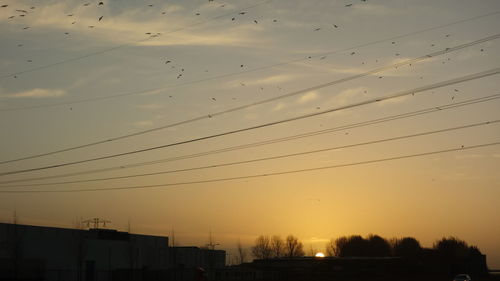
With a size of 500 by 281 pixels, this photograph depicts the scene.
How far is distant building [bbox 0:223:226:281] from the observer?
229 ft

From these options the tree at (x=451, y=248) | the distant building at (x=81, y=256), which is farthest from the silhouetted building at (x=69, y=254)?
the tree at (x=451, y=248)

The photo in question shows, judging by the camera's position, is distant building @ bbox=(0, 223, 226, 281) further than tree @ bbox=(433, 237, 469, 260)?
No

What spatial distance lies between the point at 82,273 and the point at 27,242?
8.62 metres

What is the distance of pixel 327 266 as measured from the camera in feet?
510

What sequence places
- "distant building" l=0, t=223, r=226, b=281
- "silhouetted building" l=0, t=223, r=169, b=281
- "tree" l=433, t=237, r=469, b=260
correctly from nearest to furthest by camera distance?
1. "silhouetted building" l=0, t=223, r=169, b=281
2. "distant building" l=0, t=223, r=226, b=281
3. "tree" l=433, t=237, r=469, b=260

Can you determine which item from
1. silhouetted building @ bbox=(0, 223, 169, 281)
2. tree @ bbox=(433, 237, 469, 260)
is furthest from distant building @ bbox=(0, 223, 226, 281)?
tree @ bbox=(433, 237, 469, 260)

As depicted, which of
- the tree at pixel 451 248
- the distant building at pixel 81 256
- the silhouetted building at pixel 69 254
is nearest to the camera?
the silhouetted building at pixel 69 254

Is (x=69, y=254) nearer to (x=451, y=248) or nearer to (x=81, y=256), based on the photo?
(x=81, y=256)

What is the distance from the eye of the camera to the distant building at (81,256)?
69812 mm

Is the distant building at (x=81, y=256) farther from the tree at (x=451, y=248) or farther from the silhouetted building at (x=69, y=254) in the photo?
the tree at (x=451, y=248)

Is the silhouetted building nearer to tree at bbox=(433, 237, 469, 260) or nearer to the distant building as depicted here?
the distant building

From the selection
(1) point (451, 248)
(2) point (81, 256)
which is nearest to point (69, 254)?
(2) point (81, 256)

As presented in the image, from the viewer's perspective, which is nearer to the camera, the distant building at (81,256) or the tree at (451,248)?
the distant building at (81,256)

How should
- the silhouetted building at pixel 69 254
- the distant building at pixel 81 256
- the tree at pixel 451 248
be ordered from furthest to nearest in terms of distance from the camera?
the tree at pixel 451 248, the distant building at pixel 81 256, the silhouetted building at pixel 69 254
